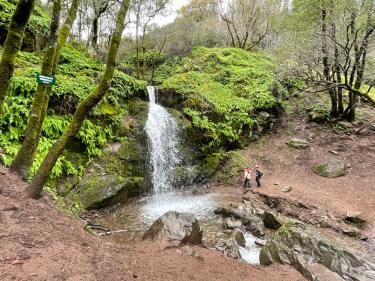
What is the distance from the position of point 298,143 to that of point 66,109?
1186cm

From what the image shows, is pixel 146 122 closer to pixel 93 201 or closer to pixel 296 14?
pixel 93 201

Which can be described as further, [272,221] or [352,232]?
[272,221]

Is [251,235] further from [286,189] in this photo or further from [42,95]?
[42,95]

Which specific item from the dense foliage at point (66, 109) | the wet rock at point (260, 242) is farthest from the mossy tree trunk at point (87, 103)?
the wet rock at point (260, 242)

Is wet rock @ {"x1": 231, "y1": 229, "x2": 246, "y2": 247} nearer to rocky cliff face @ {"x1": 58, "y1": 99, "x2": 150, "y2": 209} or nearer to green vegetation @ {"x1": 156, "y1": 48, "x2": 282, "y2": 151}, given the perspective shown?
rocky cliff face @ {"x1": 58, "y1": 99, "x2": 150, "y2": 209}

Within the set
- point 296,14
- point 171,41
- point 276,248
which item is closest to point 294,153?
point 296,14

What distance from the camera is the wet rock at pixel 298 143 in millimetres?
14752

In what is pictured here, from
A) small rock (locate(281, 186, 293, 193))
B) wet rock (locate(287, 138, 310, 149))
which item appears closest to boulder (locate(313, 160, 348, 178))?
wet rock (locate(287, 138, 310, 149))

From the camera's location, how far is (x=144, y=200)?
429 inches

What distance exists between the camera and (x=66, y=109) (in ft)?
32.9

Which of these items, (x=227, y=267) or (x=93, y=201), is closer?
(x=227, y=267)

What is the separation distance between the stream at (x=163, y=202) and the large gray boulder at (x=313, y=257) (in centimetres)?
79

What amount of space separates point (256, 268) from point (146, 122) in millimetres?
8973

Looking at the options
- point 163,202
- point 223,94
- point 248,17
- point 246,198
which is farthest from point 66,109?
point 248,17
